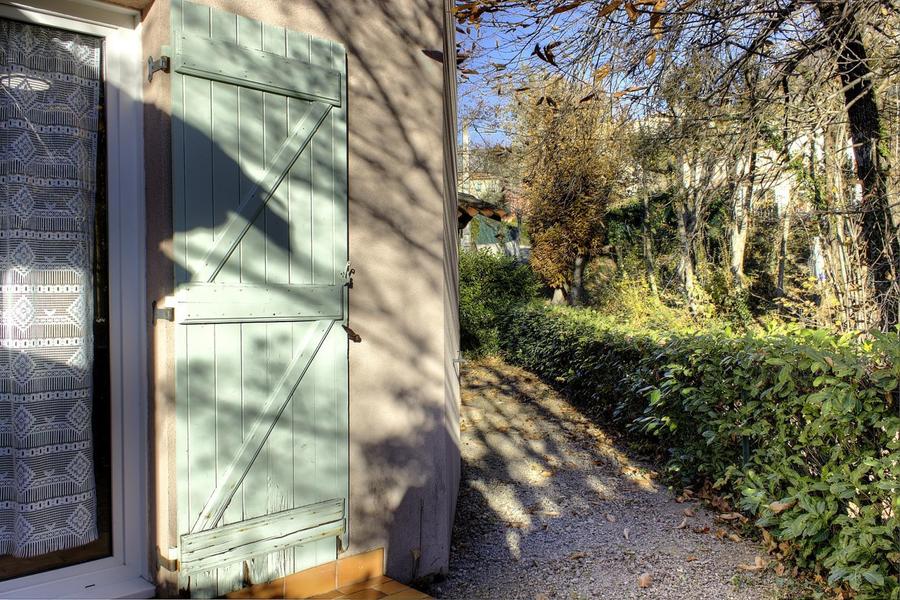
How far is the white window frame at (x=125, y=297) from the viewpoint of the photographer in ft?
7.88

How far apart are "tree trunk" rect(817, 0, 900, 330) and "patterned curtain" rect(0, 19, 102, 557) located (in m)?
4.68

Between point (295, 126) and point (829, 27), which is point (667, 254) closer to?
point (829, 27)

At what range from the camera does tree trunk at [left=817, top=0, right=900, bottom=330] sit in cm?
446

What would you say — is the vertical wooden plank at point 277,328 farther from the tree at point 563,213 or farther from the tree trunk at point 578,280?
the tree trunk at point 578,280

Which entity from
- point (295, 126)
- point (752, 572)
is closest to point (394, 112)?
point (295, 126)

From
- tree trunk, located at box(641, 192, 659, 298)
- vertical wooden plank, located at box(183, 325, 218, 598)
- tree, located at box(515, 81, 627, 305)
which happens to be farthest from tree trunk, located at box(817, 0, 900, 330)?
tree trunk, located at box(641, 192, 659, 298)

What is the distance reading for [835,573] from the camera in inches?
105

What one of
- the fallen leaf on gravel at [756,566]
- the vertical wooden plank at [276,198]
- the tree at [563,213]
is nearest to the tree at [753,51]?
the fallen leaf on gravel at [756,566]

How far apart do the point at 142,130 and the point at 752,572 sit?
373cm

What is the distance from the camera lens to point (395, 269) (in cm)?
312

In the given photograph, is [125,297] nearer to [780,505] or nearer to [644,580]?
[644,580]

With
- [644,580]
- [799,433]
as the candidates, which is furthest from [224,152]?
[799,433]

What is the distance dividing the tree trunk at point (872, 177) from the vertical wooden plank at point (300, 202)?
3.74 meters

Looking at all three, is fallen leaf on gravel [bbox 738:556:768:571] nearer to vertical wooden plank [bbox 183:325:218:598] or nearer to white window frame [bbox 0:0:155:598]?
vertical wooden plank [bbox 183:325:218:598]
